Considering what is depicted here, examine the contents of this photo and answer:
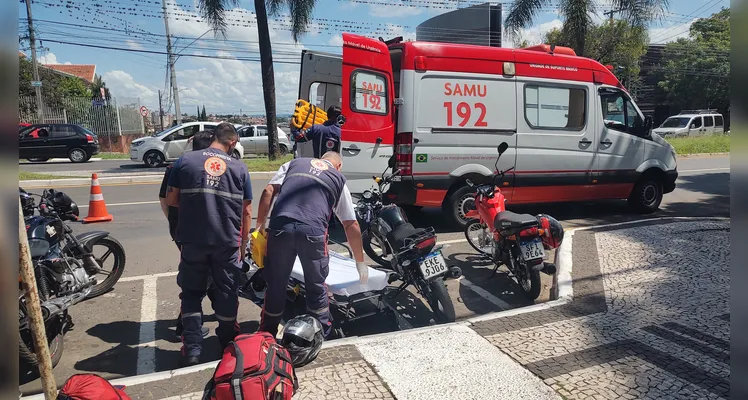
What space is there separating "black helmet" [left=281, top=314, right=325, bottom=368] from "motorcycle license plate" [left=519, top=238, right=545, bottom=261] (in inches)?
92.2

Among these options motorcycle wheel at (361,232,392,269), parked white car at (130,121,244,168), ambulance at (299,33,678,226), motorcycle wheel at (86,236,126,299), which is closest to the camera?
motorcycle wheel at (86,236,126,299)

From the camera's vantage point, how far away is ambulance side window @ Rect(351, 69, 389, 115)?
6.66 m

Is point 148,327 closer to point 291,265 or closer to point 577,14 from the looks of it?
point 291,265

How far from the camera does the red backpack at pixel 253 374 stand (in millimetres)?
2338

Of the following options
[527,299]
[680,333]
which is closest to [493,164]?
[527,299]

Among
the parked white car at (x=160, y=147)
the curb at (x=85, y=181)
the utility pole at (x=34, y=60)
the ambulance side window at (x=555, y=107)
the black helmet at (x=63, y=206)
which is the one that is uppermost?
the utility pole at (x=34, y=60)

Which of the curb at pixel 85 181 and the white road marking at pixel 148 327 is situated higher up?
the curb at pixel 85 181

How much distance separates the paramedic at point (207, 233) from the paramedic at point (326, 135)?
11.3ft

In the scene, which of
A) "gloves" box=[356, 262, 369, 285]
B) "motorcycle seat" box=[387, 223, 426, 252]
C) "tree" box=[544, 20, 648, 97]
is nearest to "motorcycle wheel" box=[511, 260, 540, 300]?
"motorcycle seat" box=[387, 223, 426, 252]

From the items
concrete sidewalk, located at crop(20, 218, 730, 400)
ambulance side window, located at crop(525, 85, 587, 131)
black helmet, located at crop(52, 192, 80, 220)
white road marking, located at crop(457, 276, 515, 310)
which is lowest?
white road marking, located at crop(457, 276, 515, 310)

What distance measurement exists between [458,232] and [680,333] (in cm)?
396

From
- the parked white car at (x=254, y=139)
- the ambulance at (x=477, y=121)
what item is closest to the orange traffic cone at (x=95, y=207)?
the ambulance at (x=477, y=121)

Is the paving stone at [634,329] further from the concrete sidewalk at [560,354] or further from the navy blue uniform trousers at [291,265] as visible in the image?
the navy blue uniform trousers at [291,265]

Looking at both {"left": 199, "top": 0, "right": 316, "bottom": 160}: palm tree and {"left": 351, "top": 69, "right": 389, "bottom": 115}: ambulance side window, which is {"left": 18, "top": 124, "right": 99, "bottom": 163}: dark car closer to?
{"left": 199, "top": 0, "right": 316, "bottom": 160}: palm tree
